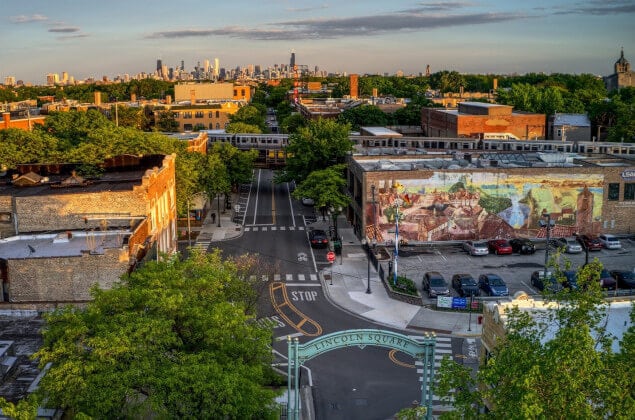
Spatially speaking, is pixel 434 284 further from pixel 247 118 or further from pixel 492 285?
pixel 247 118

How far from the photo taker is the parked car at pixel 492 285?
156 feet

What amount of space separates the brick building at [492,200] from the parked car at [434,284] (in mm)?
11041

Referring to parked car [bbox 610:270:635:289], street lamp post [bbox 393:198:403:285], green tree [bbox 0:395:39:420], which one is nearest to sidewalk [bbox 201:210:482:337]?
street lamp post [bbox 393:198:403:285]

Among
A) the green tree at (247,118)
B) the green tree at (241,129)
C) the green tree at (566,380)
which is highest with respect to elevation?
the green tree at (247,118)

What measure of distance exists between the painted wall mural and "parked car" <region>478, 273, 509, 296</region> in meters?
12.0

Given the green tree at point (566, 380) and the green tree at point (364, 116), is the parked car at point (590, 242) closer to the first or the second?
the green tree at point (566, 380)

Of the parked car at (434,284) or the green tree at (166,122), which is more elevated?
the green tree at (166,122)

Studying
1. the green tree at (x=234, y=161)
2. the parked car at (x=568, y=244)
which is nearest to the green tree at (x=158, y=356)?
the parked car at (x=568, y=244)

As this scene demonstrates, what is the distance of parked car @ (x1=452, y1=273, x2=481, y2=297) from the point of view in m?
47.8

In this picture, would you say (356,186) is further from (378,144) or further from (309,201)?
(378,144)

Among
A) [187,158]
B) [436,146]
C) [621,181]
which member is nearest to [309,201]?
[187,158]

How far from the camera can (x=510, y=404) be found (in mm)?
17266

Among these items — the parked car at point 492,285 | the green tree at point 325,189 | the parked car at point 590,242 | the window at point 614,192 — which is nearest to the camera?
the parked car at point 492,285

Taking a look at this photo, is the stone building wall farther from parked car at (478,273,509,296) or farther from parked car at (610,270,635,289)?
parked car at (610,270,635,289)
